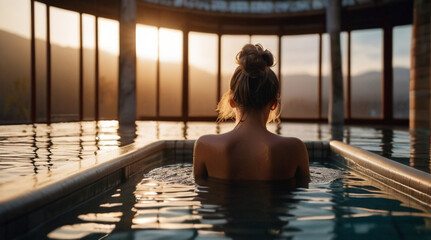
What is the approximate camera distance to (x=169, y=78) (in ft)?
46.6

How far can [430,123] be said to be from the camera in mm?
9242

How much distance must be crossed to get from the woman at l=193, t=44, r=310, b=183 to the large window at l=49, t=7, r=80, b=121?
9517 millimetres

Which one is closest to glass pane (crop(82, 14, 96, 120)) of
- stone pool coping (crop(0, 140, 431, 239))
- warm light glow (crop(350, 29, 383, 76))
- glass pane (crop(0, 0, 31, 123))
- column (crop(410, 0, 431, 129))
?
glass pane (crop(0, 0, 31, 123))

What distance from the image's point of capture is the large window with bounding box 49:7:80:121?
1097 centimetres

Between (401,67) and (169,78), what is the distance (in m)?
7.57

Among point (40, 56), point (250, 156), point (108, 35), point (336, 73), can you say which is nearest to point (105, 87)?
point (108, 35)

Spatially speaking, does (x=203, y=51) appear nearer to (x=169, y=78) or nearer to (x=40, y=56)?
(x=169, y=78)

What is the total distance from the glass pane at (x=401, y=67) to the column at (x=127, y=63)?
26.2 ft

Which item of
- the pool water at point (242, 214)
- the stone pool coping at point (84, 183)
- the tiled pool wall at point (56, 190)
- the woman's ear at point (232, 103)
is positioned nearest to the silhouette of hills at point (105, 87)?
the stone pool coping at point (84, 183)

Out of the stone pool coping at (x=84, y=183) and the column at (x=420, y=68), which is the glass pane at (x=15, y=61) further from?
the column at (x=420, y=68)

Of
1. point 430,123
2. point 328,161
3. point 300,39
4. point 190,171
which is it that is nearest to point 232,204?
point 190,171

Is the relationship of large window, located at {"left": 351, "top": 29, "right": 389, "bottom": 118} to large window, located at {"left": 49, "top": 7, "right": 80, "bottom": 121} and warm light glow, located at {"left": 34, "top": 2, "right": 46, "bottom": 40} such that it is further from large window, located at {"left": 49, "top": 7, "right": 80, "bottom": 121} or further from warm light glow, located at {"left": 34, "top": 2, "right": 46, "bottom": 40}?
warm light glow, located at {"left": 34, "top": 2, "right": 46, "bottom": 40}

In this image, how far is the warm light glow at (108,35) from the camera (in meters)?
12.5

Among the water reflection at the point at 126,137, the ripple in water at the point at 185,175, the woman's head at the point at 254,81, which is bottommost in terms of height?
the ripple in water at the point at 185,175
